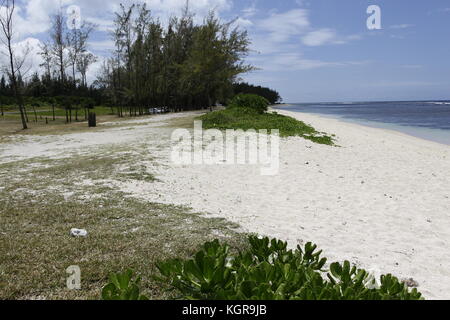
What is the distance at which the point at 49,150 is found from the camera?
42.4 feet

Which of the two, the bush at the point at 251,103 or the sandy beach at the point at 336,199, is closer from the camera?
the sandy beach at the point at 336,199

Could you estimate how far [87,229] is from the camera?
5.08m

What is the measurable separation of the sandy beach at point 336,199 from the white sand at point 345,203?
2cm

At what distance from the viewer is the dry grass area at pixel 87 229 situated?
3566mm

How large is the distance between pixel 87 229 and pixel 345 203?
5175 mm

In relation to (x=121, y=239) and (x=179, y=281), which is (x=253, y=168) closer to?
(x=121, y=239)

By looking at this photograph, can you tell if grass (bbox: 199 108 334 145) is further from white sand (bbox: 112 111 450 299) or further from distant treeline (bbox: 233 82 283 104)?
distant treeline (bbox: 233 82 283 104)

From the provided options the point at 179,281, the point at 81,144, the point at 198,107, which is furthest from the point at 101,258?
the point at 198,107

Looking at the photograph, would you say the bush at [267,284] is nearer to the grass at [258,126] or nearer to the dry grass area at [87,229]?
the dry grass area at [87,229]

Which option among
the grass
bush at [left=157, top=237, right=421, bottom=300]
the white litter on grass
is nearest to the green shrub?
bush at [left=157, top=237, right=421, bottom=300]

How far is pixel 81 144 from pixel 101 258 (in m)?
11.3

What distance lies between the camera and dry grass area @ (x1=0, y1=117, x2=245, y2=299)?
357 centimetres

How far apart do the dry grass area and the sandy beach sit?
52cm

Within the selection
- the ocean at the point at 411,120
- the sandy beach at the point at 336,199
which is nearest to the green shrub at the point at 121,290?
the sandy beach at the point at 336,199
